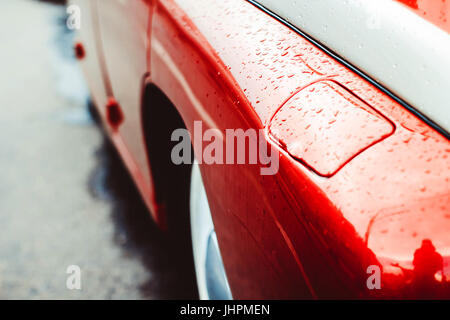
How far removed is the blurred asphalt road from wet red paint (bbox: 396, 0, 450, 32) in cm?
173

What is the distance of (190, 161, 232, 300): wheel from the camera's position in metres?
1.62

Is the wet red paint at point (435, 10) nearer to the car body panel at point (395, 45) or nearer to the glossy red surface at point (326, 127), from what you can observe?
the car body panel at point (395, 45)

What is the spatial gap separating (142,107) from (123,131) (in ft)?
1.79

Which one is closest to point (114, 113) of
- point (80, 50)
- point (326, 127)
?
point (80, 50)

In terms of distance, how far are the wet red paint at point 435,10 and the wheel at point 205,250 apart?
911 millimetres

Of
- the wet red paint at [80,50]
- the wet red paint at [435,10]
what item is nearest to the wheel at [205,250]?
the wet red paint at [435,10]

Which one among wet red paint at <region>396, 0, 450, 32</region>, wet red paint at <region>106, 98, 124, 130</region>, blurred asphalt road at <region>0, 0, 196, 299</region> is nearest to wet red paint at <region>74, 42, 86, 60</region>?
blurred asphalt road at <region>0, 0, 196, 299</region>

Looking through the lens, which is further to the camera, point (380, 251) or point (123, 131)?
point (123, 131)

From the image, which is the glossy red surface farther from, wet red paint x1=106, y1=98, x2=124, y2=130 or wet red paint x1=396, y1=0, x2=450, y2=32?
wet red paint x1=106, y1=98, x2=124, y2=130

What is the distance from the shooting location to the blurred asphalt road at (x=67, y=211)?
229 centimetres

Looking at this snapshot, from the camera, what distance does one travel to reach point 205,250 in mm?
1775

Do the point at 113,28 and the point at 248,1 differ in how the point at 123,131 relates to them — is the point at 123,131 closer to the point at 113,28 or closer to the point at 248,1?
the point at 113,28
